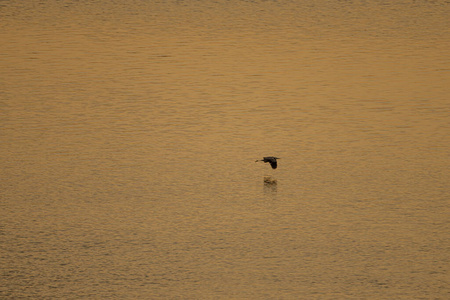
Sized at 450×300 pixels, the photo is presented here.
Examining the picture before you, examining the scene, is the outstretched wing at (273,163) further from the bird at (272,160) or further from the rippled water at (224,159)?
the rippled water at (224,159)

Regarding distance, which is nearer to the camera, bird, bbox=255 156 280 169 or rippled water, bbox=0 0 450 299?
rippled water, bbox=0 0 450 299

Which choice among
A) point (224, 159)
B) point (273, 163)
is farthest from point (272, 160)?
point (224, 159)

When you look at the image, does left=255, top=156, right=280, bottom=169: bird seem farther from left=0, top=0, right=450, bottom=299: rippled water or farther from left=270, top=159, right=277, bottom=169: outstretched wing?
left=0, top=0, right=450, bottom=299: rippled water

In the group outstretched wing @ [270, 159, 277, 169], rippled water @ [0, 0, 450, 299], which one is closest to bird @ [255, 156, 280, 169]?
outstretched wing @ [270, 159, 277, 169]

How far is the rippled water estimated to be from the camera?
8648 mm

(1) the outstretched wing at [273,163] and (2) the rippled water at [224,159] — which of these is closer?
(2) the rippled water at [224,159]

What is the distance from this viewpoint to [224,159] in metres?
12.1

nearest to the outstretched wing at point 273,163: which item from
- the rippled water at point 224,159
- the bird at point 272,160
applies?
the bird at point 272,160

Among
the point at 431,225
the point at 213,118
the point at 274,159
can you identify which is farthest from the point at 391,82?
the point at 431,225

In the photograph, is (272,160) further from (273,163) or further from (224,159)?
(224,159)

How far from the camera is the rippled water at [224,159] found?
28.4 feet

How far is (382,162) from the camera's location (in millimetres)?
11922

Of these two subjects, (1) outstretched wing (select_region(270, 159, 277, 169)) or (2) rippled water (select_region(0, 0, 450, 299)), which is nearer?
(2) rippled water (select_region(0, 0, 450, 299))

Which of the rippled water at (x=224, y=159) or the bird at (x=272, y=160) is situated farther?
the bird at (x=272, y=160)
